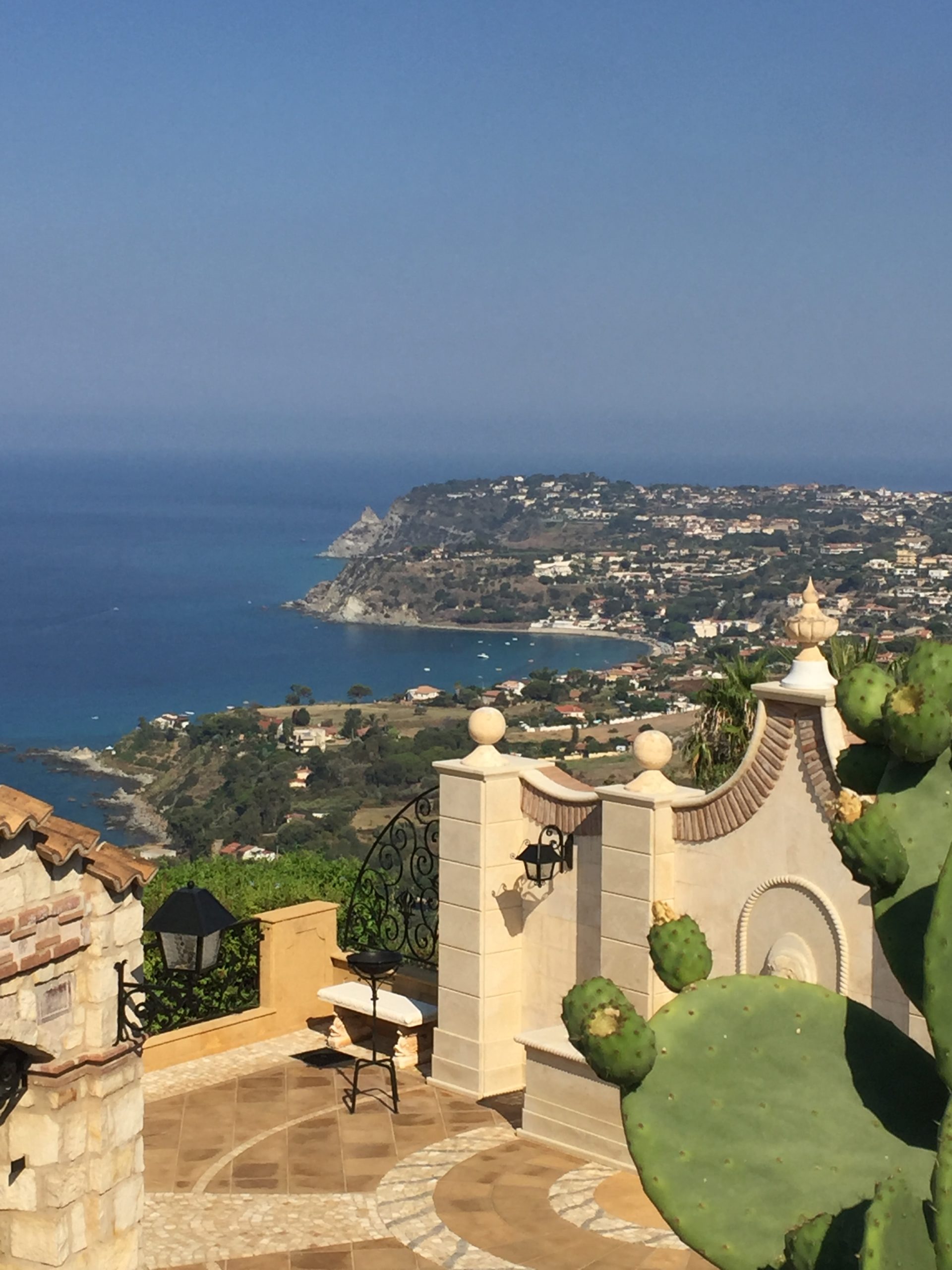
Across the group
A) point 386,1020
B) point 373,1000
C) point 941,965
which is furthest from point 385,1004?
point 941,965

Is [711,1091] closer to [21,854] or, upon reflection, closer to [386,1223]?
[21,854]

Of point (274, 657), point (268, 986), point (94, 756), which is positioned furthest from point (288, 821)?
point (274, 657)

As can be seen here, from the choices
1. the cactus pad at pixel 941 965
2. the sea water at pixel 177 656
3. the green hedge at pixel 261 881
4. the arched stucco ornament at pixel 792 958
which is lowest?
the sea water at pixel 177 656

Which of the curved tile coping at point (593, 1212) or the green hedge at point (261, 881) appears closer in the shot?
the curved tile coping at point (593, 1212)

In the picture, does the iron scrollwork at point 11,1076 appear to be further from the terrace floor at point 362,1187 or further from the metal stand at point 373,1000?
the metal stand at point 373,1000

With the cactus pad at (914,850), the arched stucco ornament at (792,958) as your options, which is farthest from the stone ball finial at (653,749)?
the cactus pad at (914,850)

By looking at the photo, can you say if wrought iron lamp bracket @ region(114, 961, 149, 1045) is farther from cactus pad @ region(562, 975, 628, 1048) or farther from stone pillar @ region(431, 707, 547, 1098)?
stone pillar @ region(431, 707, 547, 1098)
